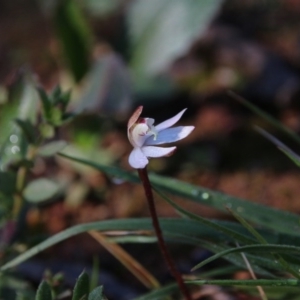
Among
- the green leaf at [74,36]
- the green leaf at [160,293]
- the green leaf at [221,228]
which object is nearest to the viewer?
the green leaf at [221,228]

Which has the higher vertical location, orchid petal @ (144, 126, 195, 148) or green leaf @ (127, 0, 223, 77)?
orchid petal @ (144, 126, 195, 148)

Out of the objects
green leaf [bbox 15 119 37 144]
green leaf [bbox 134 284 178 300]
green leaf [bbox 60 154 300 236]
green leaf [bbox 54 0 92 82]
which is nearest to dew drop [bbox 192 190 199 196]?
green leaf [bbox 60 154 300 236]

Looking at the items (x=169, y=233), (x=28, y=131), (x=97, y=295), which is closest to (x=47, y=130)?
(x=28, y=131)

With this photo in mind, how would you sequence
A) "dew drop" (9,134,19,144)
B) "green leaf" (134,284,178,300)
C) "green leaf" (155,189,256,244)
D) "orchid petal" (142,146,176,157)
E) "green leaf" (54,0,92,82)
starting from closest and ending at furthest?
1. "orchid petal" (142,146,176,157)
2. "green leaf" (155,189,256,244)
3. "green leaf" (134,284,178,300)
4. "dew drop" (9,134,19,144)
5. "green leaf" (54,0,92,82)

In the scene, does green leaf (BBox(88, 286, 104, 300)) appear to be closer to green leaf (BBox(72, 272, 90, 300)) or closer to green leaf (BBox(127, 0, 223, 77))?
green leaf (BBox(72, 272, 90, 300))

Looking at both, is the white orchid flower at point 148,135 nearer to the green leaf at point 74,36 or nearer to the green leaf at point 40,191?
the green leaf at point 40,191

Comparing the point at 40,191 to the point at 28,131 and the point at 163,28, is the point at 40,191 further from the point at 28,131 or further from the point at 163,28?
the point at 163,28

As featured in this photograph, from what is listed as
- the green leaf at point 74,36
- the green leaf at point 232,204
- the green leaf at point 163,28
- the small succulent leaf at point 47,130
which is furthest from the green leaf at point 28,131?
the green leaf at point 163,28
